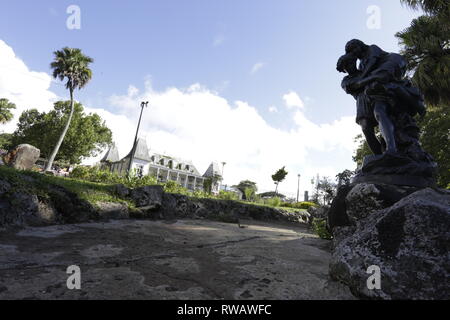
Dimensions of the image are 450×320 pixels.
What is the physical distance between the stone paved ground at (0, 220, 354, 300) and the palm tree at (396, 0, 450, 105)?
1184 centimetres

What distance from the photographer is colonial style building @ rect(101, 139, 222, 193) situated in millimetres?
44375

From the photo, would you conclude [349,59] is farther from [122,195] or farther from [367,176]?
[122,195]

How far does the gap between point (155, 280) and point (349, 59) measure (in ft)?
12.8

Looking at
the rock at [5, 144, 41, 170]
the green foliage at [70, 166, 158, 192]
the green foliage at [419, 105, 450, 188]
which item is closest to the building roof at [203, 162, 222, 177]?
the green foliage at [70, 166, 158, 192]

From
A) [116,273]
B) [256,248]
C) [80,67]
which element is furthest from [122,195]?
[80,67]

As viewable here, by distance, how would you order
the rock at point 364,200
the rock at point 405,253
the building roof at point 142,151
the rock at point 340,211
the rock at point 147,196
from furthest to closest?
the building roof at point 142,151
the rock at point 147,196
the rock at point 340,211
the rock at point 364,200
the rock at point 405,253

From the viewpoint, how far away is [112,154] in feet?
156

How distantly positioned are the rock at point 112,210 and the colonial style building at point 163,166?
128 ft

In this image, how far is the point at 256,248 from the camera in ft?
9.16

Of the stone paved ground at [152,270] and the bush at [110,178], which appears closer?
the stone paved ground at [152,270]

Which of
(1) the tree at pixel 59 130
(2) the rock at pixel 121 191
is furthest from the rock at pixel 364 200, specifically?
(1) the tree at pixel 59 130

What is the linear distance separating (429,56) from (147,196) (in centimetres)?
1314

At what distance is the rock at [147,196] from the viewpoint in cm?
595

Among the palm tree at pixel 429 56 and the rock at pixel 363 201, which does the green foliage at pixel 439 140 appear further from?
the rock at pixel 363 201
